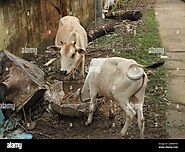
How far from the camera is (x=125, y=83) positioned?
1.63 m

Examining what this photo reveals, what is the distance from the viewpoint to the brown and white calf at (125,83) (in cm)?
163

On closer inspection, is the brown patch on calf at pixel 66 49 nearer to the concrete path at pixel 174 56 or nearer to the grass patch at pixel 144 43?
the grass patch at pixel 144 43

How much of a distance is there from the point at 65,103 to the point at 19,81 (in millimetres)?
230

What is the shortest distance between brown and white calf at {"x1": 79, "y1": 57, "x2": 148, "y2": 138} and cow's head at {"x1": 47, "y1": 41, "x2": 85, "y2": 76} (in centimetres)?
33

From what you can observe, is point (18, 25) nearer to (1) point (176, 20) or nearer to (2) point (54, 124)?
(2) point (54, 124)

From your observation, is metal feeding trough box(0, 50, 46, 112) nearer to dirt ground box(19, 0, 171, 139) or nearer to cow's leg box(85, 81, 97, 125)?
dirt ground box(19, 0, 171, 139)

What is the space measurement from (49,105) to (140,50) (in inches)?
21.9

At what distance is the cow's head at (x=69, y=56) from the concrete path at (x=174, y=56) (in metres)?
0.43

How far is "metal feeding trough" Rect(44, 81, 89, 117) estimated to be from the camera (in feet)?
6.08
